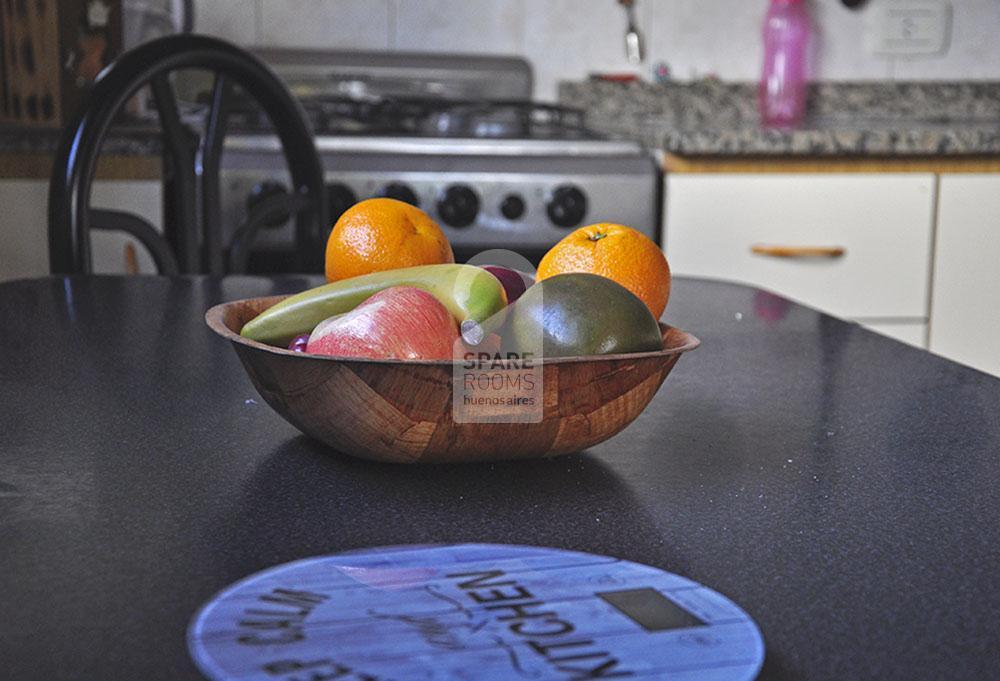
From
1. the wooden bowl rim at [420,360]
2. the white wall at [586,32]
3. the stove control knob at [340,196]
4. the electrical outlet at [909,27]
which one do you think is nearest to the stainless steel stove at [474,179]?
the stove control knob at [340,196]

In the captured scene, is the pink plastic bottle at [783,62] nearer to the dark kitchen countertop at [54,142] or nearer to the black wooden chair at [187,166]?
the dark kitchen countertop at [54,142]

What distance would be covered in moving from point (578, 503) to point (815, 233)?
5.93 feet

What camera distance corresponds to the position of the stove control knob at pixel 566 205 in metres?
2.13

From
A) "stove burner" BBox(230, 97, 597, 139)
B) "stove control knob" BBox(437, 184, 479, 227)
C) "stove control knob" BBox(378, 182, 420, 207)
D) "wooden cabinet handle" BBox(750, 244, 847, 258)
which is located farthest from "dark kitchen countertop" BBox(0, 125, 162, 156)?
"wooden cabinet handle" BBox(750, 244, 847, 258)

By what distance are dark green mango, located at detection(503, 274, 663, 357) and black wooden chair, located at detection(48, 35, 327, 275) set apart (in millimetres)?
852

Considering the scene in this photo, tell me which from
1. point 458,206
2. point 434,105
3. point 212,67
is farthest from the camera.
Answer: point 434,105

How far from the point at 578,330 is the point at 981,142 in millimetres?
1920

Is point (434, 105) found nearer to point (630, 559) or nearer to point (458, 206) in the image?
point (458, 206)

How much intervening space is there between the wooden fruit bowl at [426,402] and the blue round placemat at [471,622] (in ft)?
0.35

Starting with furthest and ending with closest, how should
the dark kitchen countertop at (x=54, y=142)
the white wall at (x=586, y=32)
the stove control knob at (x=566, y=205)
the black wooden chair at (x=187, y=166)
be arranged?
the white wall at (x=586, y=32) < the stove control knob at (x=566, y=205) < the dark kitchen countertop at (x=54, y=142) < the black wooden chair at (x=187, y=166)

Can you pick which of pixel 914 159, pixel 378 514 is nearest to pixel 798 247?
pixel 914 159

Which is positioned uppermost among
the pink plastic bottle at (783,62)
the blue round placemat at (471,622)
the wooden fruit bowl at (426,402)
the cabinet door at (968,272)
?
the pink plastic bottle at (783,62)

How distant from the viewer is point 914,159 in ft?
7.41

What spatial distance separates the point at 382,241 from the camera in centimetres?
71
